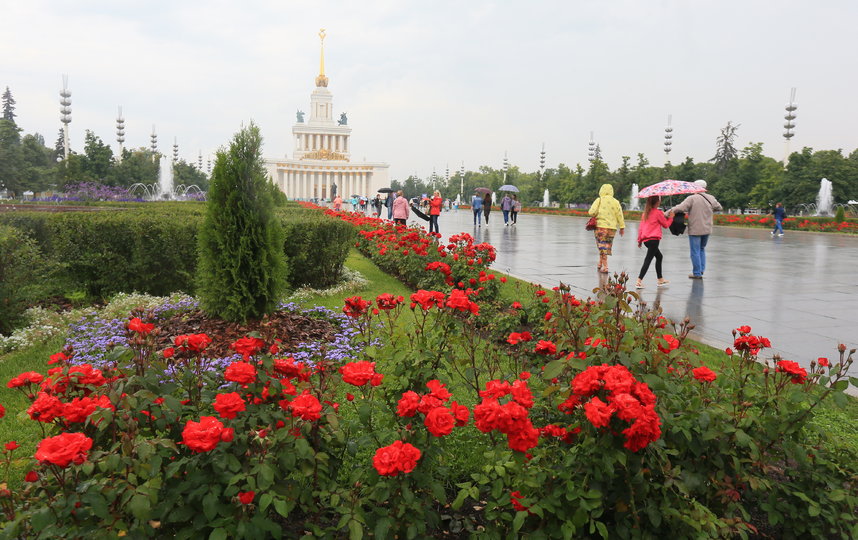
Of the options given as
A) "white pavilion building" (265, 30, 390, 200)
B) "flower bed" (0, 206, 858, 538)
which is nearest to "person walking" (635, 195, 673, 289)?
"flower bed" (0, 206, 858, 538)

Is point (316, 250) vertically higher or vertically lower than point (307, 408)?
higher

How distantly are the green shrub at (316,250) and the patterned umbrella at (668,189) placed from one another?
4955 mm

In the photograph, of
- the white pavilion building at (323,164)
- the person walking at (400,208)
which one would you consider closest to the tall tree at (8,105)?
the white pavilion building at (323,164)

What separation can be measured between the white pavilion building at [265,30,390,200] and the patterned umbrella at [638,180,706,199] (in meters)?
85.3

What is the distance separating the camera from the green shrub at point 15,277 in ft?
19.7

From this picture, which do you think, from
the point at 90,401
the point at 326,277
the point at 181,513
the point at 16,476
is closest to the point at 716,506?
the point at 181,513

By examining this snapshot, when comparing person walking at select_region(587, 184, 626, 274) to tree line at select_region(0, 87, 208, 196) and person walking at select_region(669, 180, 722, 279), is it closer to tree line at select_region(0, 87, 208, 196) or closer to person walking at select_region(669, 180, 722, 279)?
person walking at select_region(669, 180, 722, 279)

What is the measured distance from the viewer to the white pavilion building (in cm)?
9644

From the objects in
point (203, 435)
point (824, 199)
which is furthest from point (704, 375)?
point (824, 199)

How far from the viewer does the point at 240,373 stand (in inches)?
83.5

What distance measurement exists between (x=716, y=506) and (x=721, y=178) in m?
46.8

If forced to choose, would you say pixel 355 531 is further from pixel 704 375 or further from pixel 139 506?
pixel 704 375

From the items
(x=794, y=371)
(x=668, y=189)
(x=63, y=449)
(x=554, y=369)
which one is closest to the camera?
(x=63, y=449)

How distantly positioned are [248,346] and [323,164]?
9710 cm
